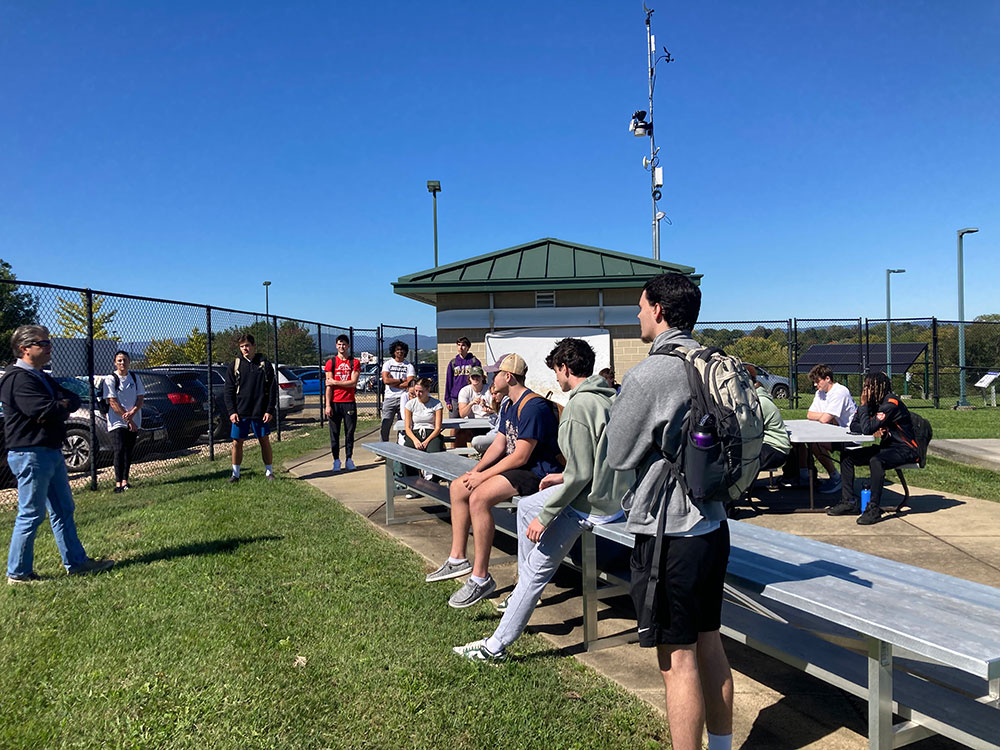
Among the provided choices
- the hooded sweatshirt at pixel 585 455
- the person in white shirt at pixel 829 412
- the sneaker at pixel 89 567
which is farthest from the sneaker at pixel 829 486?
the sneaker at pixel 89 567

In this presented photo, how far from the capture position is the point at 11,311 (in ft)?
52.1

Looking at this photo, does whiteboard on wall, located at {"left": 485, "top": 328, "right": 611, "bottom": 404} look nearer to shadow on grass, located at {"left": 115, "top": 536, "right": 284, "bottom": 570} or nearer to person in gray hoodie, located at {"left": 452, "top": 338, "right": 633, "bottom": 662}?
shadow on grass, located at {"left": 115, "top": 536, "right": 284, "bottom": 570}

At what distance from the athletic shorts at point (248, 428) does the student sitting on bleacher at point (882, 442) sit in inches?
253

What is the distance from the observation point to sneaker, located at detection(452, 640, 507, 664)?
11.8ft

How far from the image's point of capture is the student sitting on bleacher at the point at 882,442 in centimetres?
673

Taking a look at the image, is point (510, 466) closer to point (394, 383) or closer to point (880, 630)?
point (880, 630)

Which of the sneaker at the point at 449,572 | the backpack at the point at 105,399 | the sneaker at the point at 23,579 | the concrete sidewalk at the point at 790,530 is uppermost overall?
the backpack at the point at 105,399

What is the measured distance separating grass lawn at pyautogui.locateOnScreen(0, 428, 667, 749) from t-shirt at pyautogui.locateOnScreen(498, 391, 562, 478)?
0.95 meters

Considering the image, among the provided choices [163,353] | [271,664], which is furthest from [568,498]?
[163,353]

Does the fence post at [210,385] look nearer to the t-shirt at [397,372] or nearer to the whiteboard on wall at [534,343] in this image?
the t-shirt at [397,372]

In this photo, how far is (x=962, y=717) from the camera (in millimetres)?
2494

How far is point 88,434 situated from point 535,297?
7136mm

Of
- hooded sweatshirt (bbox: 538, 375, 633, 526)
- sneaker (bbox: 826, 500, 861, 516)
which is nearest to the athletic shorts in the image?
hooded sweatshirt (bbox: 538, 375, 633, 526)

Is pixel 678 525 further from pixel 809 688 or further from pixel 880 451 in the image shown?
pixel 880 451
